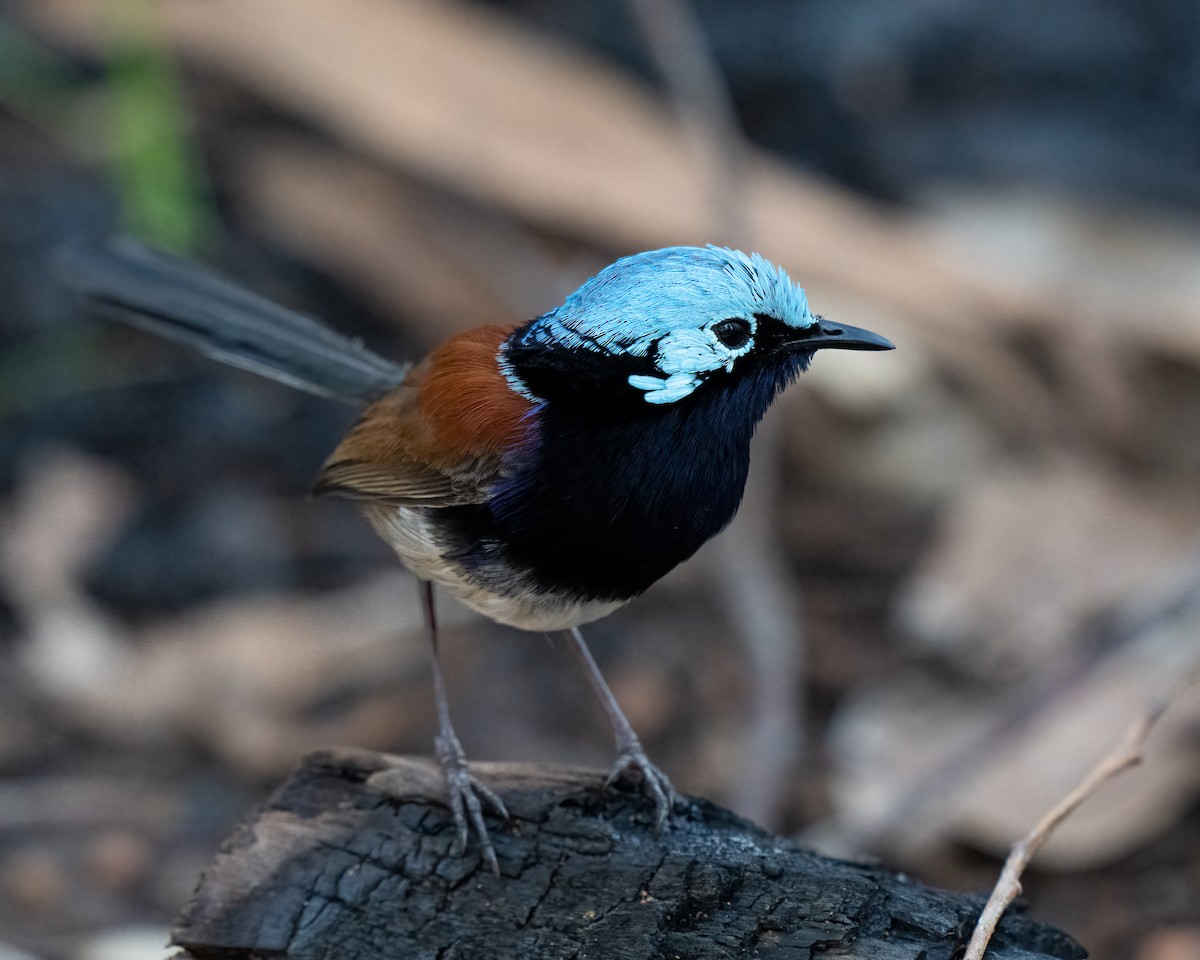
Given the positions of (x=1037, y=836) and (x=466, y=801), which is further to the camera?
(x=466, y=801)

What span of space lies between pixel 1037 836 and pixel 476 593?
1321 millimetres

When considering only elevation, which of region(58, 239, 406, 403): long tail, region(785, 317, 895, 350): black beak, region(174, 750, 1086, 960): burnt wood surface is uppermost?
region(58, 239, 406, 403): long tail

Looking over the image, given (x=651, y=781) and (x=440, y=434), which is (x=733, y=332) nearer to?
(x=440, y=434)

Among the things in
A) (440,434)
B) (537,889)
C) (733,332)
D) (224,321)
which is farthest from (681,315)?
(224,321)

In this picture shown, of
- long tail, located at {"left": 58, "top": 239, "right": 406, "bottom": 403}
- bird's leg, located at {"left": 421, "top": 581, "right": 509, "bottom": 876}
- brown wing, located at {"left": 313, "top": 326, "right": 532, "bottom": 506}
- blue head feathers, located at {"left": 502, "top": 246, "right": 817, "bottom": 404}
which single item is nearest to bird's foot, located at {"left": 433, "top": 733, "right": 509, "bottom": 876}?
bird's leg, located at {"left": 421, "top": 581, "right": 509, "bottom": 876}

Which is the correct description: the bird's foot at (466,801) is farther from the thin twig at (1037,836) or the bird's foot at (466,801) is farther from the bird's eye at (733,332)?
the bird's eye at (733,332)

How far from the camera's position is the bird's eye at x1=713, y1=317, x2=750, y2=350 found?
3215 millimetres

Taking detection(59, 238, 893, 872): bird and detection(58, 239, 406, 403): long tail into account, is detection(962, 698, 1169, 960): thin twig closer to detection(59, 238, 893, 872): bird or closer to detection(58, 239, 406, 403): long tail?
detection(59, 238, 893, 872): bird

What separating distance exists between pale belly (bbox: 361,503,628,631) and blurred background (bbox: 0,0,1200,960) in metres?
1.80

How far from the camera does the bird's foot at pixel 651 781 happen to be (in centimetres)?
336

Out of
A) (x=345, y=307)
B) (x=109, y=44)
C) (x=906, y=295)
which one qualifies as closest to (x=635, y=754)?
(x=906, y=295)

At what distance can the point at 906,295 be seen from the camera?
6.68m

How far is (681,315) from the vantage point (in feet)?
10.5

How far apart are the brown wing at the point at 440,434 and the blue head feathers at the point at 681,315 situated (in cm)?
29
